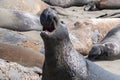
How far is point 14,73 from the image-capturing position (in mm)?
4668

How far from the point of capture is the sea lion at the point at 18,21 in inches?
330

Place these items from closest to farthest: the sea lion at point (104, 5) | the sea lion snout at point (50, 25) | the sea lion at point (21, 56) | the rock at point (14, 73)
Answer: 1. the sea lion snout at point (50, 25)
2. the rock at point (14, 73)
3. the sea lion at point (21, 56)
4. the sea lion at point (104, 5)

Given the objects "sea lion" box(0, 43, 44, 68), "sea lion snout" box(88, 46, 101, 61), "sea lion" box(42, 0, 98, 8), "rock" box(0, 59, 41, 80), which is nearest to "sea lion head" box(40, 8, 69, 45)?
"rock" box(0, 59, 41, 80)

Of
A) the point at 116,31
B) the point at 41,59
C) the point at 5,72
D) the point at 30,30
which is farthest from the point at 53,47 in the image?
the point at 30,30

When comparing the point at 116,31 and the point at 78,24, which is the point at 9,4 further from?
the point at 116,31

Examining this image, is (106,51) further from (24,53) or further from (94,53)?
(24,53)

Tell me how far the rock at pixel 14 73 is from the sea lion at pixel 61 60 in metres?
1.25

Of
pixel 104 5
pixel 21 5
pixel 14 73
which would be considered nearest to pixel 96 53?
pixel 14 73

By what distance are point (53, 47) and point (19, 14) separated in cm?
550

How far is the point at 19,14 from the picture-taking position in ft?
28.6

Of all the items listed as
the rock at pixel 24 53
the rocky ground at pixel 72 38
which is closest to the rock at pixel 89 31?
the rocky ground at pixel 72 38

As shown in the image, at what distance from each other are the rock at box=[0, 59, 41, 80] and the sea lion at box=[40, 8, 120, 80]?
125 centimetres

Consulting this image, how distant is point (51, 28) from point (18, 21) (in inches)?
213

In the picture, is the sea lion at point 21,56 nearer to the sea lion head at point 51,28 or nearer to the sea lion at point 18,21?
the sea lion head at point 51,28
